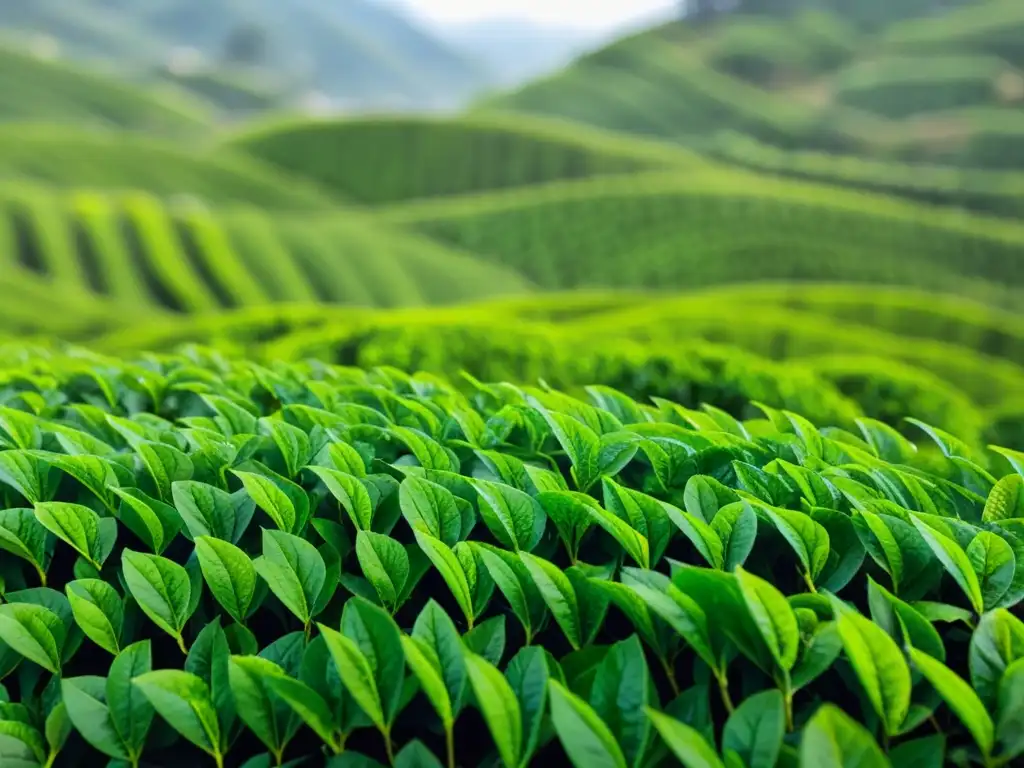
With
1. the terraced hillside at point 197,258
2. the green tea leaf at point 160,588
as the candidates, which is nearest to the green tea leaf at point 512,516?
the green tea leaf at point 160,588

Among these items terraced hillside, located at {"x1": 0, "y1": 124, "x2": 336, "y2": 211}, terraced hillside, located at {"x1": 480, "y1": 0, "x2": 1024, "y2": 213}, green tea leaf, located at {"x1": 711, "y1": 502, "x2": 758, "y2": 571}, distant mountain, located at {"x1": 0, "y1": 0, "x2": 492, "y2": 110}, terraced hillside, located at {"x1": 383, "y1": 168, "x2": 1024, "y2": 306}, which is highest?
distant mountain, located at {"x1": 0, "y1": 0, "x2": 492, "y2": 110}

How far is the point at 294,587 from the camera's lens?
113 centimetres

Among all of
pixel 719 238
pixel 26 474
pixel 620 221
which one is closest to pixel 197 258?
pixel 620 221

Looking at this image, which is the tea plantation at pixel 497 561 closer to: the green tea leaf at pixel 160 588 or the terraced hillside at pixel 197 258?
the green tea leaf at pixel 160 588

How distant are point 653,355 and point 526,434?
6.98ft

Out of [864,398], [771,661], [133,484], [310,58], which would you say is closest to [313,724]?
[771,661]

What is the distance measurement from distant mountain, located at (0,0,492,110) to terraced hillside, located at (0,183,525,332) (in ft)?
226

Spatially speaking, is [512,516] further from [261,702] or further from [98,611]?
[98,611]

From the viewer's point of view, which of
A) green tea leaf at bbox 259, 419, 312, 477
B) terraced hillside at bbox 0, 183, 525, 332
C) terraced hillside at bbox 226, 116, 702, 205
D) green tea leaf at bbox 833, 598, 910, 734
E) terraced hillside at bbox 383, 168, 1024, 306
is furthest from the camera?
terraced hillside at bbox 226, 116, 702, 205

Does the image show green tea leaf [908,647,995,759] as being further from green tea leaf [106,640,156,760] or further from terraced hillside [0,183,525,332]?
terraced hillside [0,183,525,332]

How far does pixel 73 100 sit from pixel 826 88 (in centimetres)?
4463

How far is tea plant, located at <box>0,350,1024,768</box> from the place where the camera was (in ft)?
3.04

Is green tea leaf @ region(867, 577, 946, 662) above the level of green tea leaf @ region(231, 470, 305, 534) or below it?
below

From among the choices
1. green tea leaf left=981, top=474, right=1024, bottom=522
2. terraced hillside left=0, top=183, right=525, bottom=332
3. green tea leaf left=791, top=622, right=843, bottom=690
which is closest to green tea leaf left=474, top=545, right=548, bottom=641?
green tea leaf left=791, top=622, right=843, bottom=690
